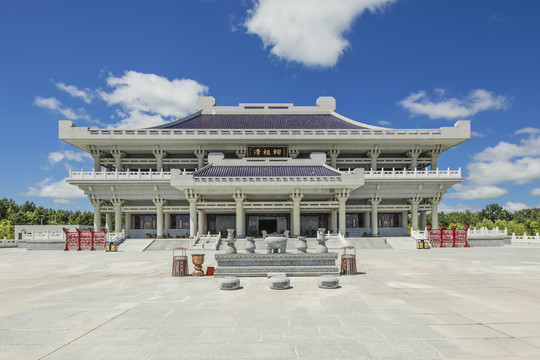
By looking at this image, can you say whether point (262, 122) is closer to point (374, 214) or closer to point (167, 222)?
point (167, 222)

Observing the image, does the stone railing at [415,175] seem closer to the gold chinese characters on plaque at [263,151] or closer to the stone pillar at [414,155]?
the stone pillar at [414,155]

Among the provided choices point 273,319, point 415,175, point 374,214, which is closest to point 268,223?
point 374,214

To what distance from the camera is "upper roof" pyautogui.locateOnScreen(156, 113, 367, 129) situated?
153 ft

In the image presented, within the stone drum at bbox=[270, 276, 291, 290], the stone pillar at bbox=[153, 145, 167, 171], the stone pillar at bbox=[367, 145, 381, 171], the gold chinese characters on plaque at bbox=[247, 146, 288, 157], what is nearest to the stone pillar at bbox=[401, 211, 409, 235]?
the stone pillar at bbox=[367, 145, 381, 171]

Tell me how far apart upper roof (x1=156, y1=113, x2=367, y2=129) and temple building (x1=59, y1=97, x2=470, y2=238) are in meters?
0.28

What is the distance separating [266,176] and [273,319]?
28422 millimetres

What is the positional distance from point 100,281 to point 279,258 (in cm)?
895

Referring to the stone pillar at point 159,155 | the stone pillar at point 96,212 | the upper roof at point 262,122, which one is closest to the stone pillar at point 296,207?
the upper roof at point 262,122

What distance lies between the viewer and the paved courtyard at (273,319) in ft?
23.1

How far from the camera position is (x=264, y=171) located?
128 feet

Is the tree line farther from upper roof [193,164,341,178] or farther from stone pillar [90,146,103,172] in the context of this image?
upper roof [193,164,341,178]

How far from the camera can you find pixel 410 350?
274 inches

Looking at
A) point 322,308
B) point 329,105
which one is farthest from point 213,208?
point 322,308

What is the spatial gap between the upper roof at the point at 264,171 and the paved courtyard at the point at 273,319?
22744 millimetres
